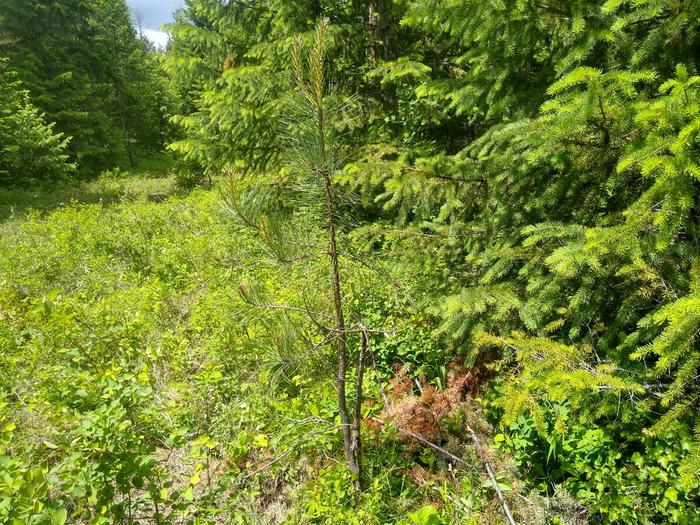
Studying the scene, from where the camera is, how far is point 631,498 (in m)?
2.57

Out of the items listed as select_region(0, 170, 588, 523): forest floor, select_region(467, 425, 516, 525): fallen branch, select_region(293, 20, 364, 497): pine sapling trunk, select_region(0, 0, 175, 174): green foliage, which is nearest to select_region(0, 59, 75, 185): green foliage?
select_region(0, 0, 175, 174): green foliage

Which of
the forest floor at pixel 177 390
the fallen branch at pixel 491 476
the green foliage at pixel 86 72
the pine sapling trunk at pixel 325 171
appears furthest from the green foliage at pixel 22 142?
the fallen branch at pixel 491 476

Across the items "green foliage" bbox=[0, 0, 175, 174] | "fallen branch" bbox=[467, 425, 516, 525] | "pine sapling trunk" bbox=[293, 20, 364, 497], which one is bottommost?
"fallen branch" bbox=[467, 425, 516, 525]

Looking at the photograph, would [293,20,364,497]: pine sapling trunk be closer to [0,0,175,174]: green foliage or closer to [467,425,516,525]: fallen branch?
[467,425,516,525]: fallen branch

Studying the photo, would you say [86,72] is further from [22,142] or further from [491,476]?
[491,476]

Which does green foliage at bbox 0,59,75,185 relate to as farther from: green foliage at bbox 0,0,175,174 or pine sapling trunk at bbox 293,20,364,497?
pine sapling trunk at bbox 293,20,364,497

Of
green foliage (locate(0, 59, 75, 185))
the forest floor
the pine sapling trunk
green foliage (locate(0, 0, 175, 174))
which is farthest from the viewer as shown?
green foliage (locate(0, 0, 175, 174))

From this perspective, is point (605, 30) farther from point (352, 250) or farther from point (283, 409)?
point (283, 409)

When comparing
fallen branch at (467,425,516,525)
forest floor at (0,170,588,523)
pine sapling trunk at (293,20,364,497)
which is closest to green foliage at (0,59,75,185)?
forest floor at (0,170,588,523)

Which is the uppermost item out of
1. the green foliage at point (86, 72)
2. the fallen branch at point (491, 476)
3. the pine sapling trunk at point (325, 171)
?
the green foliage at point (86, 72)

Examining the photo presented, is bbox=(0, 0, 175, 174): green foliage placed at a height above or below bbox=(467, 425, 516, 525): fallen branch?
above

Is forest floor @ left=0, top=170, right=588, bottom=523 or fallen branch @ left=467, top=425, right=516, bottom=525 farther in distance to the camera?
fallen branch @ left=467, top=425, right=516, bottom=525

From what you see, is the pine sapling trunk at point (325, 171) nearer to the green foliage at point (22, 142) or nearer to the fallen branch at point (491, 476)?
the fallen branch at point (491, 476)

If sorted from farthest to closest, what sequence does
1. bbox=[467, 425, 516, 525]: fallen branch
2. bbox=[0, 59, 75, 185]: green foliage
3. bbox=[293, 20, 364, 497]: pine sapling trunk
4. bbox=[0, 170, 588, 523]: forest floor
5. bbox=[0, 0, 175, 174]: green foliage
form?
bbox=[0, 0, 175, 174]: green foliage
bbox=[0, 59, 75, 185]: green foliage
bbox=[467, 425, 516, 525]: fallen branch
bbox=[0, 170, 588, 523]: forest floor
bbox=[293, 20, 364, 497]: pine sapling trunk
